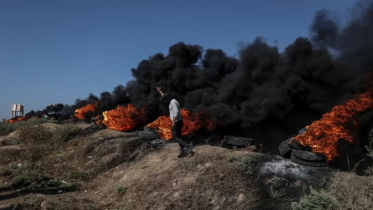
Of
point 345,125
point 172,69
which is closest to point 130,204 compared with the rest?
point 345,125

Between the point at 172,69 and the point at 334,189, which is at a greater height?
the point at 172,69

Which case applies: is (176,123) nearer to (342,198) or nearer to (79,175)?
(79,175)

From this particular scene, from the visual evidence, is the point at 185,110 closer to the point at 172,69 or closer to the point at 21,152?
the point at 172,69

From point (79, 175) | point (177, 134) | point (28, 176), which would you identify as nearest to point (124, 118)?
point (79, 175)

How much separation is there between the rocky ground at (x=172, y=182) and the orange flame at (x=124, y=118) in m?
7.36

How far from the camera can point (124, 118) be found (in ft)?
67.1

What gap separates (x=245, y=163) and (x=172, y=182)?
80.4 inches

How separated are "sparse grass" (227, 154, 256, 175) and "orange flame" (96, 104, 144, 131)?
1284cm

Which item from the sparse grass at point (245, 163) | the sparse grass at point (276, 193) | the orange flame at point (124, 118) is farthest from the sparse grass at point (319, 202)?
the orange flame at point (124, 118)

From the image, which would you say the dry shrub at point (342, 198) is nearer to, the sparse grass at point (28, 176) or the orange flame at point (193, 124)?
the sparse grass at point (28, 176)

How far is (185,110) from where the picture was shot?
17094mm

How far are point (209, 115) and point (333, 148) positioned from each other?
7.58 m

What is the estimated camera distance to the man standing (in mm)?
9398

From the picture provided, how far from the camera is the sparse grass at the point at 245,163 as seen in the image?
314 inches
